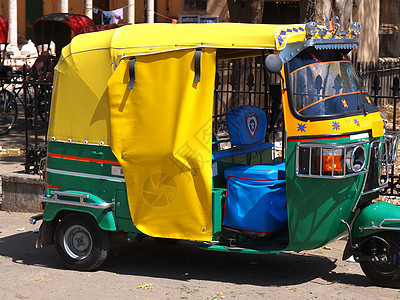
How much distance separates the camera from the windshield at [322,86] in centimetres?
592

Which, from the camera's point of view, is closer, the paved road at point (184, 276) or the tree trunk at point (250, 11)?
the paved road at point (184, 276)

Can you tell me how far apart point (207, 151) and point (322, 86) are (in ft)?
3.71

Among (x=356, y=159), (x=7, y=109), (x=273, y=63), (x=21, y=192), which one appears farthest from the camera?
(x=7, y=109)

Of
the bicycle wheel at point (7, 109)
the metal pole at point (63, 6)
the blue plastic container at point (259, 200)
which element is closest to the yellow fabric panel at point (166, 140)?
the blue plastic container at point (259, 200)

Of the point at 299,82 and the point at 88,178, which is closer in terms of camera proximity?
the point at 299,82

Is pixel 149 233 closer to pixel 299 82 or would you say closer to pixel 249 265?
pixel 249 265

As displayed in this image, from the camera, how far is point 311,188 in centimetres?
595

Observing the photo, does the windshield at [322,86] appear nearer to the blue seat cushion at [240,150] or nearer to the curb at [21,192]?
the blue seat cushion at [240,150]

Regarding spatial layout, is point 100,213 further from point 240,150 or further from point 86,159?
point 240,150

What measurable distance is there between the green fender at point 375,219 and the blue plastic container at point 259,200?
0.64 meters

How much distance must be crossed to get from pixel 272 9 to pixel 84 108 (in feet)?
67.9

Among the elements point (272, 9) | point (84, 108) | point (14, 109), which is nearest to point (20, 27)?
point (272, 9)

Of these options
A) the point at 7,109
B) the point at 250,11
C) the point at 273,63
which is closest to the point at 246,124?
the point at 273,63

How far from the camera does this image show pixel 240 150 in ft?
22.8
